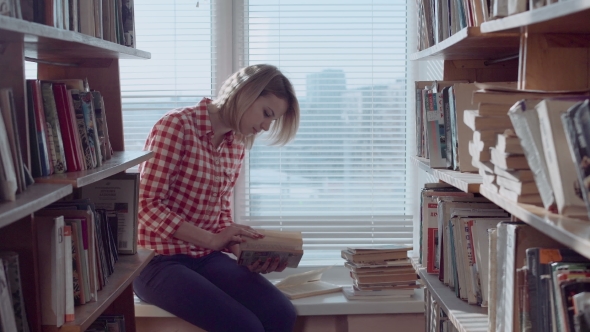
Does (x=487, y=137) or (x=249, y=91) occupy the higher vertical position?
(x=249, y=91)

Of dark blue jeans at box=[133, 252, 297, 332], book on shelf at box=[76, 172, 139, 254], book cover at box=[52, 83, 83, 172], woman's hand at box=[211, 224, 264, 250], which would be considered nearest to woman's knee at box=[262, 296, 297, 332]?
dark blue jeans at box=[133, 252, 297, 332]

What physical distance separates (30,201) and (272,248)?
1290 mm

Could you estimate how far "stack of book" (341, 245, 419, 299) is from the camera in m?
2.79

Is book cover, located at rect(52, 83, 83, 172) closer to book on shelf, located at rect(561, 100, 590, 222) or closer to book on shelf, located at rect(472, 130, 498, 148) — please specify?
book on shelf, located at rect(472, 130, 498, 148)

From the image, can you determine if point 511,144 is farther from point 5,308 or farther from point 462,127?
point 5,308

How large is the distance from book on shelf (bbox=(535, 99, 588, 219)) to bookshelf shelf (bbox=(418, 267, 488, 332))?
0.62 meters

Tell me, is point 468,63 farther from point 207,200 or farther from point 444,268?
point 207,200

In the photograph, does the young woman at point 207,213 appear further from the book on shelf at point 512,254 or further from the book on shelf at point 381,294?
the book on shelf at point 512,254

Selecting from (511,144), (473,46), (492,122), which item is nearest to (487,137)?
(492,122)

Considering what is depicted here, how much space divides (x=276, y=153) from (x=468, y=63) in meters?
1.08

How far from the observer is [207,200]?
2646 millimetres

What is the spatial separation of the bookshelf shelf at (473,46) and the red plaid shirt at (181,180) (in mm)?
879

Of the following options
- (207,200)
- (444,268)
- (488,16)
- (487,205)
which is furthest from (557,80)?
(207,200)

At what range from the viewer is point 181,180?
259 cm
